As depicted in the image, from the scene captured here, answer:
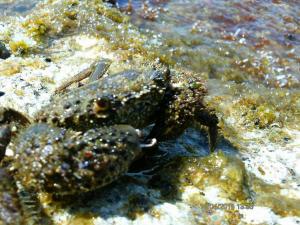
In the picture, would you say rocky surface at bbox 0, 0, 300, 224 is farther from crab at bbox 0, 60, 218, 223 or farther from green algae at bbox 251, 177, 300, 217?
crab at bbox 0, 60, 218, 223

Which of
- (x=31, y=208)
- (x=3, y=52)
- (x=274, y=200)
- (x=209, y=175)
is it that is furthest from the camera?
(x=3, y=52)

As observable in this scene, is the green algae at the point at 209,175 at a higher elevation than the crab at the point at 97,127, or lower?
lower

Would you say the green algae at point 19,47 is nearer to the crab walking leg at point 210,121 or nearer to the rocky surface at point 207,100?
the rocky surface at point 207,100

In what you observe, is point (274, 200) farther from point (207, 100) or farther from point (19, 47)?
point (19, 47)
